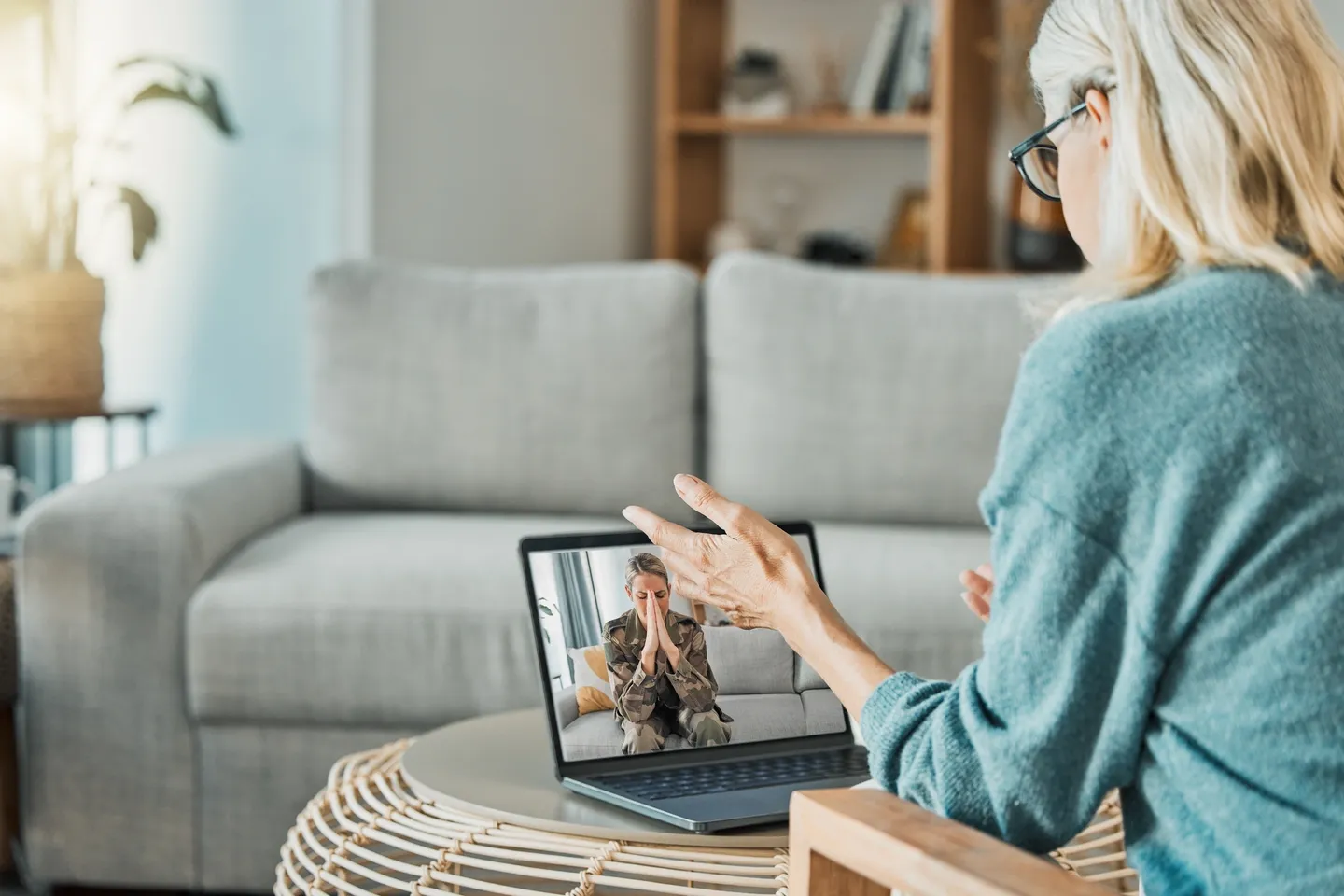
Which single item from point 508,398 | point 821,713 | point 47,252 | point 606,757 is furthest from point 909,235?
point 606,757

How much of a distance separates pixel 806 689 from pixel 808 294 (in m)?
1.46

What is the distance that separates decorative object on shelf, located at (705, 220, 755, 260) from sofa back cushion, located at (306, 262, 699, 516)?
3.27 feet

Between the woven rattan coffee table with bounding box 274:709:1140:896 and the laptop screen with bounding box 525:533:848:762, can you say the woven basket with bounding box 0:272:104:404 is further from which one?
the laptop screen with bounding box 525:533:848:762

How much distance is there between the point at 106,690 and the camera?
221 centimetres

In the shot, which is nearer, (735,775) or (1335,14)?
(735,775)

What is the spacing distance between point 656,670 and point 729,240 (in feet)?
8.53

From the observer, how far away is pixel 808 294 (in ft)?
9.05

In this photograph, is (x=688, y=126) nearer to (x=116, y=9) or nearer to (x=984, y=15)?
(x=984, y=15)

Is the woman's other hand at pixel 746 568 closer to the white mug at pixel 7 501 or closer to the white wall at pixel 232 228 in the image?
the white mug at pixel 7 501

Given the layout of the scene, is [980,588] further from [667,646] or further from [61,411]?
[61,411]

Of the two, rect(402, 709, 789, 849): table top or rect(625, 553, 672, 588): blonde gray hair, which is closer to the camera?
rect(402, 709, 789, 849): table top

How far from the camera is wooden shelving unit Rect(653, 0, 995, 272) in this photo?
3.61m

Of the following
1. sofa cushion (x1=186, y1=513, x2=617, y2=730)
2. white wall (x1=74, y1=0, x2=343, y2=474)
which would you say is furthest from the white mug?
white wall (x1=74, y1=0, x2=343, y2=474)

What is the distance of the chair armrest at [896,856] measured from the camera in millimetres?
831
